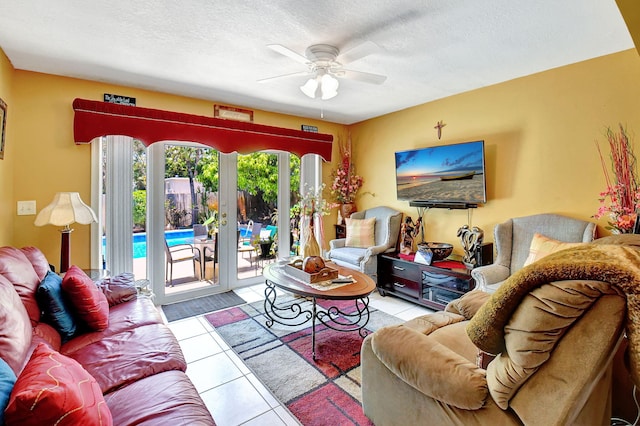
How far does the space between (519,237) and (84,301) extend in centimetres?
358

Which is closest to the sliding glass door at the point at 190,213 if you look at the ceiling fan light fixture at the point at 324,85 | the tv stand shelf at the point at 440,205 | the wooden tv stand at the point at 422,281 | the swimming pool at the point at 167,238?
the swimming pool at the point at 167,238

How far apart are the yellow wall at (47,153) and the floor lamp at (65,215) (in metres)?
0.39

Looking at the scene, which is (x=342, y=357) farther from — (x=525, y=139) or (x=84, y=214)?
(x=525, y=139)

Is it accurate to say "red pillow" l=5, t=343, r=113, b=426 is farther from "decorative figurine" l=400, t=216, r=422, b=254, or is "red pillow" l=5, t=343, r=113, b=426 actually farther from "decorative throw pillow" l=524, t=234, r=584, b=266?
"decorative figurine" l=400, t=216, r=422, b=254

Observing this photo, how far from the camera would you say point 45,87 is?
114 inches

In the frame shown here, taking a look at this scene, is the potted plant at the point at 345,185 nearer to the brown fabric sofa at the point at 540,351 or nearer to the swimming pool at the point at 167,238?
the swimming pool at the point at 167,238

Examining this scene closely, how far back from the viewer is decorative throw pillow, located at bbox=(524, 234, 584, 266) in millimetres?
2592

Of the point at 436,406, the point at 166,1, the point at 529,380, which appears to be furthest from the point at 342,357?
the point at 166,1

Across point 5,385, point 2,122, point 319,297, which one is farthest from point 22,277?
point 319,297

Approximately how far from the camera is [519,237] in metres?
3.05

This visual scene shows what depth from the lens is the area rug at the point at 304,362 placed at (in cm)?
192

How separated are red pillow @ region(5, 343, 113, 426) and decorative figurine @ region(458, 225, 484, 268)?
3.17 meters

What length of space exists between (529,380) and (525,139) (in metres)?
2.77

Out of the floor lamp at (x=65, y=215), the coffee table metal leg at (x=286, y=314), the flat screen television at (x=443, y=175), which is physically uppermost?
the flat screen television at (x=443, y=175)
